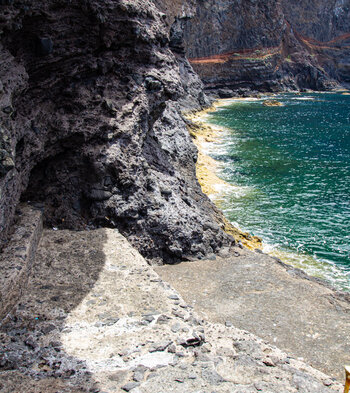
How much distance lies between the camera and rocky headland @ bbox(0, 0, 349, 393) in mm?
6895

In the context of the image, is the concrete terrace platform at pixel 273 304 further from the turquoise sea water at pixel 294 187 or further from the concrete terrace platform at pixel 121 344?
the turquoise sea water at pixel 294 187

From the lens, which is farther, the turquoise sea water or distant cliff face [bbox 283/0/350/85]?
distant cliff face [bbox 283/0/350/85]

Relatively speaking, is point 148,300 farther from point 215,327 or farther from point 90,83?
point 90,83

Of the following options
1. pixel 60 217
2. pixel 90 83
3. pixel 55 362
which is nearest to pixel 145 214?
pixel 60 217

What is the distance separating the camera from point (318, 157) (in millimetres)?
38344

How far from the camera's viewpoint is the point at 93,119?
13125mm

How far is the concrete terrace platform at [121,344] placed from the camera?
6391 millimetres

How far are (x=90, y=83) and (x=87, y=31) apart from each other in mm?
1684

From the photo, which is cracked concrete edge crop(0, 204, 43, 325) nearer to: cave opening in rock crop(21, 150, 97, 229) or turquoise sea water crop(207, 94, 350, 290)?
cave opening in rock crop(21, 150, 97, 229)

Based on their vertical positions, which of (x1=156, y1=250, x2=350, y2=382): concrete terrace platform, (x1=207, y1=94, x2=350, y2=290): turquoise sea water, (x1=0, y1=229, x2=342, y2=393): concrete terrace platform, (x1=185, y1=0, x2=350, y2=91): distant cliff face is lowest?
(x1=207, y1=94, x2=350, y2=290): turquoise sea water

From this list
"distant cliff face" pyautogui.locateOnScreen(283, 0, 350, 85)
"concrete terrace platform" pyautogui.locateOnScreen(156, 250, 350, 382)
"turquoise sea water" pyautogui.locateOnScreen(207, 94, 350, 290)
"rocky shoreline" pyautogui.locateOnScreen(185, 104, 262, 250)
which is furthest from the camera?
"distant cliff face" pyautogui.locateOnScreen(283, 0, 350, 85)

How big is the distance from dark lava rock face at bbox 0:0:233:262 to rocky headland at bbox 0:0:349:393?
0.15ft

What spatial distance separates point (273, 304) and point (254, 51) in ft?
353

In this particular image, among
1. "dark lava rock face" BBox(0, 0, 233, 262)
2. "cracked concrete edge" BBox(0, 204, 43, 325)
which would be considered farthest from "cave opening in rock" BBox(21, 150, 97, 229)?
"cracked concrete edge" BBox(0, 204, 43, 325)
